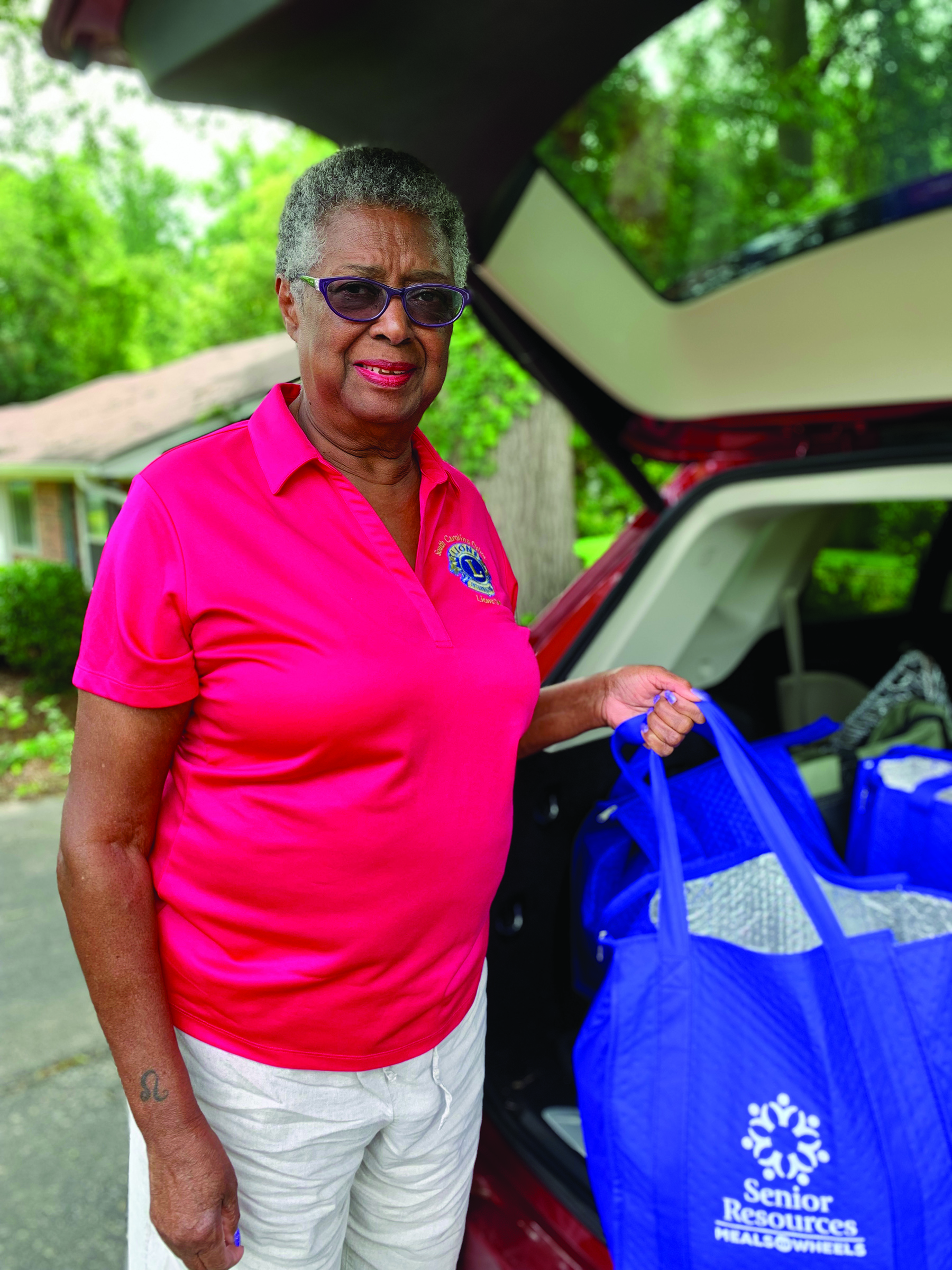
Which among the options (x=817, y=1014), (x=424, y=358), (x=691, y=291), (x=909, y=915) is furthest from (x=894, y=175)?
(x=817, y=1014)

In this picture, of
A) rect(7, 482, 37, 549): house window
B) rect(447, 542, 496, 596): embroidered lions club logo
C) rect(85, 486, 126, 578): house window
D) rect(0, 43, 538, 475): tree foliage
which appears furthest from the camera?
rect(0, 43, 538, 475): tree foliage

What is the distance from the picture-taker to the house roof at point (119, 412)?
689 centimetres

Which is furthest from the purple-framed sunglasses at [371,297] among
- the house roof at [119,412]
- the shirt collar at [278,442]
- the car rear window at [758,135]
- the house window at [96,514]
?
the house window at [96,514]

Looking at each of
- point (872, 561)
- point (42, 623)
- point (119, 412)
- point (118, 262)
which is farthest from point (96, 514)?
point (118, 262)

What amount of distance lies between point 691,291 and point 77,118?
11.4m

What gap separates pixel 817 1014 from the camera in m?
1.21

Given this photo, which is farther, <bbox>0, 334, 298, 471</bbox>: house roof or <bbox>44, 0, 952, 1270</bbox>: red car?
<bbox>0, 334, 298, 471</bbox>: house roof

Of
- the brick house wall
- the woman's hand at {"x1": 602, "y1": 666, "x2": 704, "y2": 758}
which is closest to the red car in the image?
the woman's hand at {"x1": 602, "y1": 666, "x2": 704, "y2": 758}

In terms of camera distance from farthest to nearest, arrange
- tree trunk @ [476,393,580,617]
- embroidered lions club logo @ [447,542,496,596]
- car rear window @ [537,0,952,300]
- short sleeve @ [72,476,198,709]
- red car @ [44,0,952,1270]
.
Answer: tree trunk @ [476,393,580,617]
car rear window @ [537,0,952,300]
red car @ [44,0,952,1270]
embroidered lions club logo @ [447,542,496,596]
short sleeve @ [72,476,198,709]

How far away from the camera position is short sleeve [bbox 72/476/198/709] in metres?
0.96

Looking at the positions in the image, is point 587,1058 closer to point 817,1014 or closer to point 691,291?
point 817,1014

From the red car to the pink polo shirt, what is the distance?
450 mm

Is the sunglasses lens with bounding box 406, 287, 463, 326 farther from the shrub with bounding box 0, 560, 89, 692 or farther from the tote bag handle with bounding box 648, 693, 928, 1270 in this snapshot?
the shrub with bounding box 0, 560, 89, 692

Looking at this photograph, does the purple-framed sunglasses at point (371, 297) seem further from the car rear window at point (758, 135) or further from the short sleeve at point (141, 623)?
the car rear window at point (758, 135)
